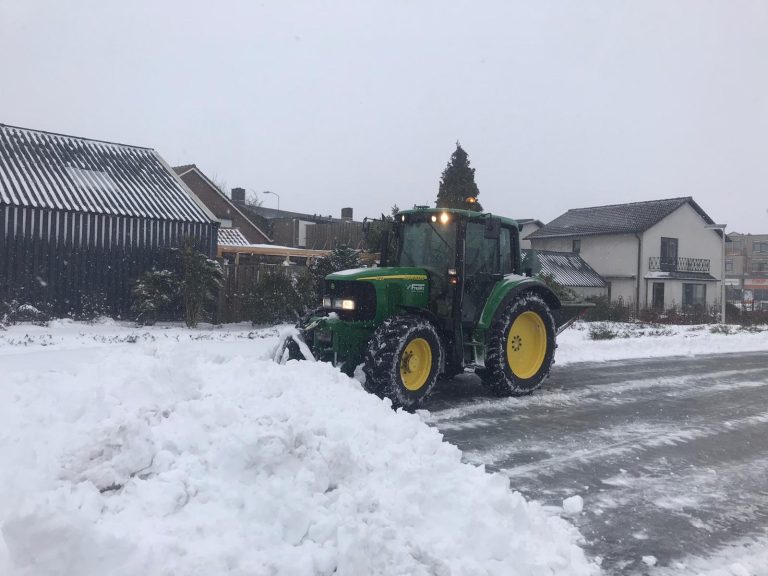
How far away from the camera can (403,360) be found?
7008mm

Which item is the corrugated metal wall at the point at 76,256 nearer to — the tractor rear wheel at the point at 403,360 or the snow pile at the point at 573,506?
the tractor rear wheel at the point at 403,360

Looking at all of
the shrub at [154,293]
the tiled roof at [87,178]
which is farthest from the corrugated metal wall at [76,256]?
the shrub at [154,293]

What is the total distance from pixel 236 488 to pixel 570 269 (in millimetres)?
32241

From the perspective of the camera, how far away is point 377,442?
4176 mm

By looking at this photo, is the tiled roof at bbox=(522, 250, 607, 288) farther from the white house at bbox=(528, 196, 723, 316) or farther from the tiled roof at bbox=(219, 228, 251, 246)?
the tiled roof at bbox=(219, 228, 251, 246)

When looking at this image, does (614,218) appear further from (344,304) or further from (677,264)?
(344,304)

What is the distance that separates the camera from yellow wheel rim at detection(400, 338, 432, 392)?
277 inches

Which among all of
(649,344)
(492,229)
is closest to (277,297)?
(492,229)

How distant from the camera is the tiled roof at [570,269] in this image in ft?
106

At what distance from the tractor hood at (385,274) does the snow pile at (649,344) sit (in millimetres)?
5375

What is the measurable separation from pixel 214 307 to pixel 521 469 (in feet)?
37.6

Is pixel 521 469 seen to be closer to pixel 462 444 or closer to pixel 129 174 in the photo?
pixel 462 444

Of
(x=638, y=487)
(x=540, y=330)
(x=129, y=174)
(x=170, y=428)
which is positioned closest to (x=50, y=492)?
(x=170, y=428)

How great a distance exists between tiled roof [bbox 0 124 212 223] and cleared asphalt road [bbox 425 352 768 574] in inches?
415
